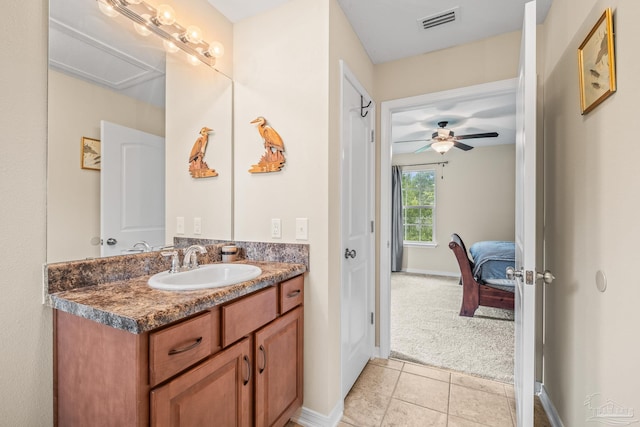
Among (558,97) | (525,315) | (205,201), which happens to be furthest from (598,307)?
(205,201)

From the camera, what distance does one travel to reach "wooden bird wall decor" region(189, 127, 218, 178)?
180 centimetres

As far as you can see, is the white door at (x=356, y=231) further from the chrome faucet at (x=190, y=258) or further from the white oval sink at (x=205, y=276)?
the chrome faucet at (x=190, y=258)

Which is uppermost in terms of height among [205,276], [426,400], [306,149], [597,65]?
[597,65]

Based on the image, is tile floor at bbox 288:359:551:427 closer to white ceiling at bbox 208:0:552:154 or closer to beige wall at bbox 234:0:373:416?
beige wall at bbox 234:0:373:416

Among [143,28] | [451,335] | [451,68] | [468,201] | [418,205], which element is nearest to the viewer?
[143,28]

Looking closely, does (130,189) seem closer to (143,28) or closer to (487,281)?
(143,28)

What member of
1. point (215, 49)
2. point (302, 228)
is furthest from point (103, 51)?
point (302, 228)

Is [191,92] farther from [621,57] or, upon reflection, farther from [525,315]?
[525,315]

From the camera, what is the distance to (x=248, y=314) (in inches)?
49.6

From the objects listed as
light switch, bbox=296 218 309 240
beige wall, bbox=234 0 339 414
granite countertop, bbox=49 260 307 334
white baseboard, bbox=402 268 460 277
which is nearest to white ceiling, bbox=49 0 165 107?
beige wall, bbox=234 0 339 414

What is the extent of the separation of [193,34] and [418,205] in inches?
205

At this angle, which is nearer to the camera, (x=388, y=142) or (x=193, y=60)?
(x=193, y=60)

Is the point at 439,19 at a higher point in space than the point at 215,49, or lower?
higher

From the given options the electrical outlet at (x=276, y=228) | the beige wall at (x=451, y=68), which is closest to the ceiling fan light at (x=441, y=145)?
the beige wall at (x=451, y=68)
